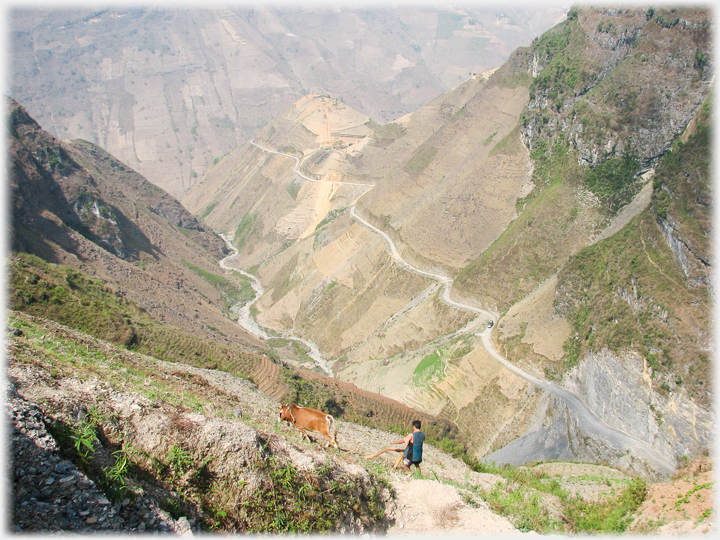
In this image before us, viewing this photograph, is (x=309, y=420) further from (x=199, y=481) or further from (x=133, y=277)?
(x=133, y=277)

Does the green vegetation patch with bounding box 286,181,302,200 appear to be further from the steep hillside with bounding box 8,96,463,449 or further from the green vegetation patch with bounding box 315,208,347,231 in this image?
the steep hillside with bounding box 8,96,463,449

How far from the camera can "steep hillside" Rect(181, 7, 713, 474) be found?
31281 millimetres

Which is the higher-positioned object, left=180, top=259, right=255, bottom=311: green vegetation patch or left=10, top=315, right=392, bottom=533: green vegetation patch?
left=10, top=315, right=392, bottom=533: green vegetation patch

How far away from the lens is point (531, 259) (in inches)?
1844

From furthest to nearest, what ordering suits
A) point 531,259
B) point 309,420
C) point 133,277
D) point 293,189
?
point 293,189, point 133,277, point 531,259, point 309,420

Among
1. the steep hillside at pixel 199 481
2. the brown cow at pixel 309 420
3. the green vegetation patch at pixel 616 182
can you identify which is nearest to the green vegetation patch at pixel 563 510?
the steep hillside at pixel 199 481

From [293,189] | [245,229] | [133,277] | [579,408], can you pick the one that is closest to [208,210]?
[245,229]

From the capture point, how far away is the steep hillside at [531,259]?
1232 inches

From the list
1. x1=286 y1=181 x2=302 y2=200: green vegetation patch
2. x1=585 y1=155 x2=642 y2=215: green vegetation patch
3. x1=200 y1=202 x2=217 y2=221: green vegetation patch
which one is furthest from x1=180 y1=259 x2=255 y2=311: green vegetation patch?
x1=585 y1=155 x2=642 y2=215: green vegetation patch

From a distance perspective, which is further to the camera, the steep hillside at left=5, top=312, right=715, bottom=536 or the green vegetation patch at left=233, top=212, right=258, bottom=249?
the green vegetation patch at left=233, top=212, right=258, bottom=249

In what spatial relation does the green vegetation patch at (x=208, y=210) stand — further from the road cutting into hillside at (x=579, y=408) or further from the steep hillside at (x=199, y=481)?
the steep hillside at (x=199, y=481)

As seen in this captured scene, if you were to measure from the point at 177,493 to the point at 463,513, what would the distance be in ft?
20.4

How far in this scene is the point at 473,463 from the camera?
20906mm

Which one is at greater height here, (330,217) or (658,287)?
(330,217)
